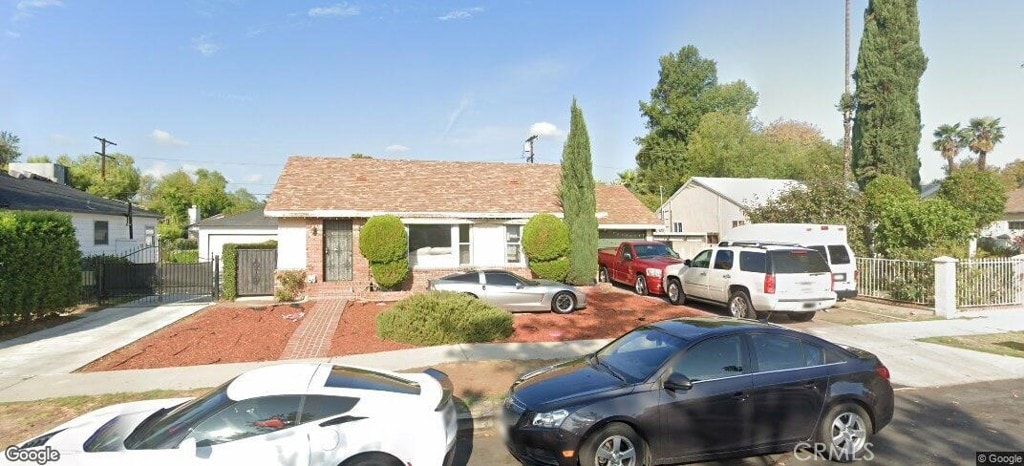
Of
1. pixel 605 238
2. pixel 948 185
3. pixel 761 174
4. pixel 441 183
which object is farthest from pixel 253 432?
pixel 761 174

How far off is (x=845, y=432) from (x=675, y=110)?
48.9 meters

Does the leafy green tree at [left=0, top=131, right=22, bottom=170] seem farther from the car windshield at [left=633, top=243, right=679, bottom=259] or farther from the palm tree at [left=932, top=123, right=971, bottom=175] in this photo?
the palm tree at [left=932, top=123, right=971, bottom=175]

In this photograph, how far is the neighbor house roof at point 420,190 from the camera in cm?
1689

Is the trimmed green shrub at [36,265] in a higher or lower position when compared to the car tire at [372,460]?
higher

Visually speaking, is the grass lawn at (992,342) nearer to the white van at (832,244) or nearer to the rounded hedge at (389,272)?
the white van at (832,244)

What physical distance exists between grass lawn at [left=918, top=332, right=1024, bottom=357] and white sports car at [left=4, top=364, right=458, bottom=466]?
35.7ft

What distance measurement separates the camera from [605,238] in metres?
22.1

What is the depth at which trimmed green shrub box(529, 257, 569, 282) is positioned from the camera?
17281 mm

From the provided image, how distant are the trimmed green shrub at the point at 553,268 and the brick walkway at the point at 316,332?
6.16 m

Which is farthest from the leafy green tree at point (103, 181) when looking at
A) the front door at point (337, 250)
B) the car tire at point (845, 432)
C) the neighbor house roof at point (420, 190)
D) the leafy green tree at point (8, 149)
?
the car tire at point (845, 432)

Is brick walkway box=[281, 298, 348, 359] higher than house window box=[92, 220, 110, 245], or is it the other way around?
house window box=[92, 220, 110, 245]

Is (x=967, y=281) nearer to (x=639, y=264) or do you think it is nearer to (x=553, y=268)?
(x=639, y=264)

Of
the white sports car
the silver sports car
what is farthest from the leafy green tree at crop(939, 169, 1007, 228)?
the white sports car

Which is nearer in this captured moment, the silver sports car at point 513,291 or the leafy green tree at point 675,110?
the silver sports car at point 513,291
